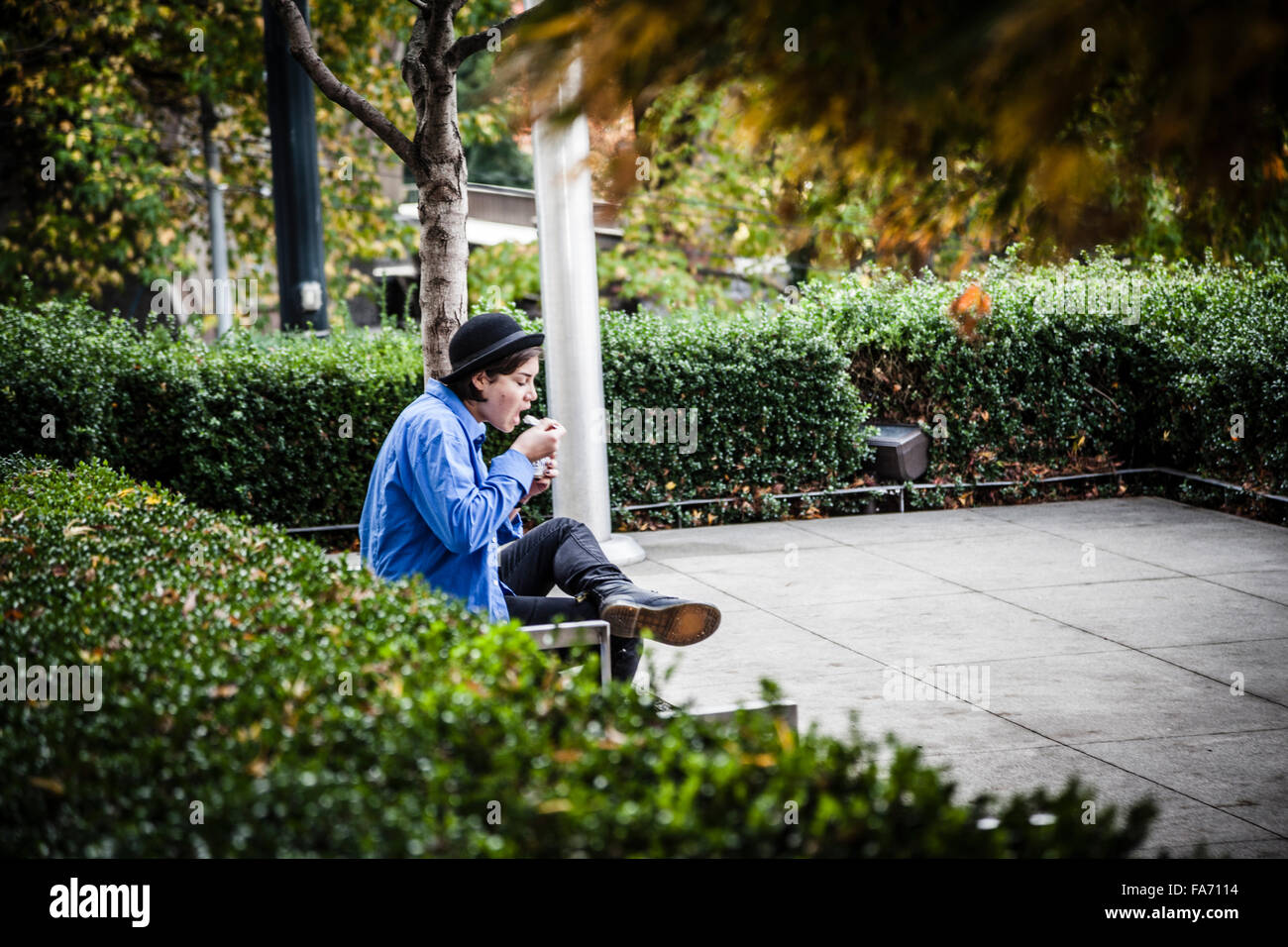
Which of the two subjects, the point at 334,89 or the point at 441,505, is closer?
the point at 441,505

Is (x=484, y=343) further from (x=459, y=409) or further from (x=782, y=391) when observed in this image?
(x=782, y=391)

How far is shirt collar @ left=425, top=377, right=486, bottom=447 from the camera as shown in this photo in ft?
16.3

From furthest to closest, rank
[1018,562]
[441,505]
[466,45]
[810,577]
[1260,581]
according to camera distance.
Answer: [1018,562] < [810,577] < [1260,581] < [466,45] < [441,505]

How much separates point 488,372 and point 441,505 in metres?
0.65

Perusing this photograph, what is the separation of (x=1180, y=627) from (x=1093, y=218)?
16.0 ft

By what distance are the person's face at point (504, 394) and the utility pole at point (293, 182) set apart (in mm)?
6599

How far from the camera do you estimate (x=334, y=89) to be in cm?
720

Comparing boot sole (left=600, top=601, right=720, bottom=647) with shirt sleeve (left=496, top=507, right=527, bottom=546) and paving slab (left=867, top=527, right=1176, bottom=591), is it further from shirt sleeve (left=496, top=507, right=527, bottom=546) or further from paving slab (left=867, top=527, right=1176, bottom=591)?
paving slab (left=867, top=527, right=1176, bottom=591)

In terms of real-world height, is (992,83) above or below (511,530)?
above

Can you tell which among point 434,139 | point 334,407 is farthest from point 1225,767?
point 334,407
